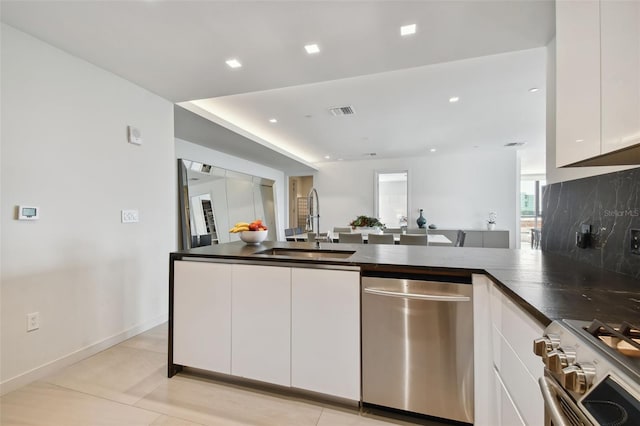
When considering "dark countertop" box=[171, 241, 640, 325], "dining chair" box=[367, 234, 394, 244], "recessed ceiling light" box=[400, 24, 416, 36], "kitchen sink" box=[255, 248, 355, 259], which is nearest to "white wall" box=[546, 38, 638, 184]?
"dark countertop" box=[171, 241, 640, 325]

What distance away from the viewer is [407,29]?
75.1 inches

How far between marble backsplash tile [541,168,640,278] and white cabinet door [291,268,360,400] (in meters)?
1.24

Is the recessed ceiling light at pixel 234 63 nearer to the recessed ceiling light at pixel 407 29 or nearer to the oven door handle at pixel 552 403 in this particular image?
the recessed ceiling light at pixel 407 29

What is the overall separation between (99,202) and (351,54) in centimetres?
249

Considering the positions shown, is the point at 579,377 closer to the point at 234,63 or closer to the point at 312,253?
the point at 312,253

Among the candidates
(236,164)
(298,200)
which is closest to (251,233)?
(236,164)

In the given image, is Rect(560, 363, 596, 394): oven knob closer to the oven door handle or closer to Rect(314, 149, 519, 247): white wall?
the oven door handle

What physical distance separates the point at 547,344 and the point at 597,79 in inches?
37.7

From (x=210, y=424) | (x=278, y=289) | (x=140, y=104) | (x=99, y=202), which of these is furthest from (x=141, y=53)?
(x=210, y=424)

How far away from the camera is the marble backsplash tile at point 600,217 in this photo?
1.26m

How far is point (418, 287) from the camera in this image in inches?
58.2

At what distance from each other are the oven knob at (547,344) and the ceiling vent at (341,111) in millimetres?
3640

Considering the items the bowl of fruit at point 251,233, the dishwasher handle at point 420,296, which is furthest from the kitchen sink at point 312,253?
the dishwasher handle at point 420,296

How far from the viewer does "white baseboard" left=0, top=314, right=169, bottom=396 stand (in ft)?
6.10
